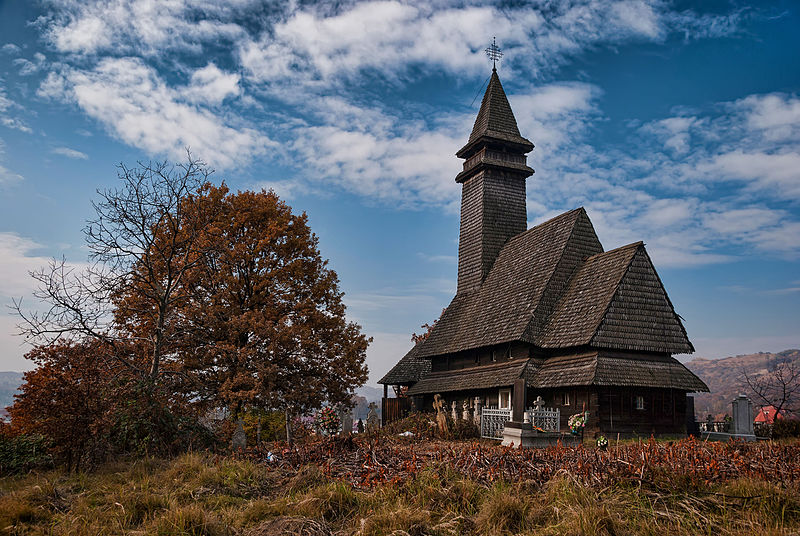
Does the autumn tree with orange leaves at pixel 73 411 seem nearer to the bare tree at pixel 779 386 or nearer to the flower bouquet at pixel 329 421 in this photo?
the flower bouquet at pixel 329 421

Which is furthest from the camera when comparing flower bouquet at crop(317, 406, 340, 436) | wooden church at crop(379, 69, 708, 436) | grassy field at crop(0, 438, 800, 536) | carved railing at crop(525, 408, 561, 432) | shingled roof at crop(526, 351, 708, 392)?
wooden church at crop(379, 69, 708, 436)

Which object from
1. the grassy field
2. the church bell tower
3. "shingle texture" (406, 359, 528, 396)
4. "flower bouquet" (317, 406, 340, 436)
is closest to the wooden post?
"shingle texture" (406, 359, 528, 396)

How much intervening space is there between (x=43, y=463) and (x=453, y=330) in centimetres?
2180

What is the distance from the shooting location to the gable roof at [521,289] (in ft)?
82.5

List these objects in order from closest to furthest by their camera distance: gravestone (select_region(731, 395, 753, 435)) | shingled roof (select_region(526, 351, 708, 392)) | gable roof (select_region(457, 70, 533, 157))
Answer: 1. shingled roof (select_region(526, 351, 708, 392))
2. gravestone (select_region(731, 395, 753, 435))
3. gable roof (select_region(457, 70, 533, 157))

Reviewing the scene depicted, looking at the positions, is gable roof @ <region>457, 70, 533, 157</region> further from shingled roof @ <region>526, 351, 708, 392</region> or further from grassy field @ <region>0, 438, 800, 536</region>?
grassy field @ <region>0, 438, 800, 536</region>

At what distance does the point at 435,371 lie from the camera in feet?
105

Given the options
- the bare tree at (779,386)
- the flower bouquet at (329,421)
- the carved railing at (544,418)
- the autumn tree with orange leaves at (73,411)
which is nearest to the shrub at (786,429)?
the bare tree at (779,386)

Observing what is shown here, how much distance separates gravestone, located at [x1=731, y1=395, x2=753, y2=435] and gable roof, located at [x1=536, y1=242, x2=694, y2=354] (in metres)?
2.46

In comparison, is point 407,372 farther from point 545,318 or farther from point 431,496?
point 431,496

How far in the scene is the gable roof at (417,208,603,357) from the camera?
82.5 feet

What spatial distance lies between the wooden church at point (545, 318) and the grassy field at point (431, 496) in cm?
907

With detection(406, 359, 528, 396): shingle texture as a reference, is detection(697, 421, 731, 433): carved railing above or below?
below

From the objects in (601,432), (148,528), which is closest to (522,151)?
(601,432)
